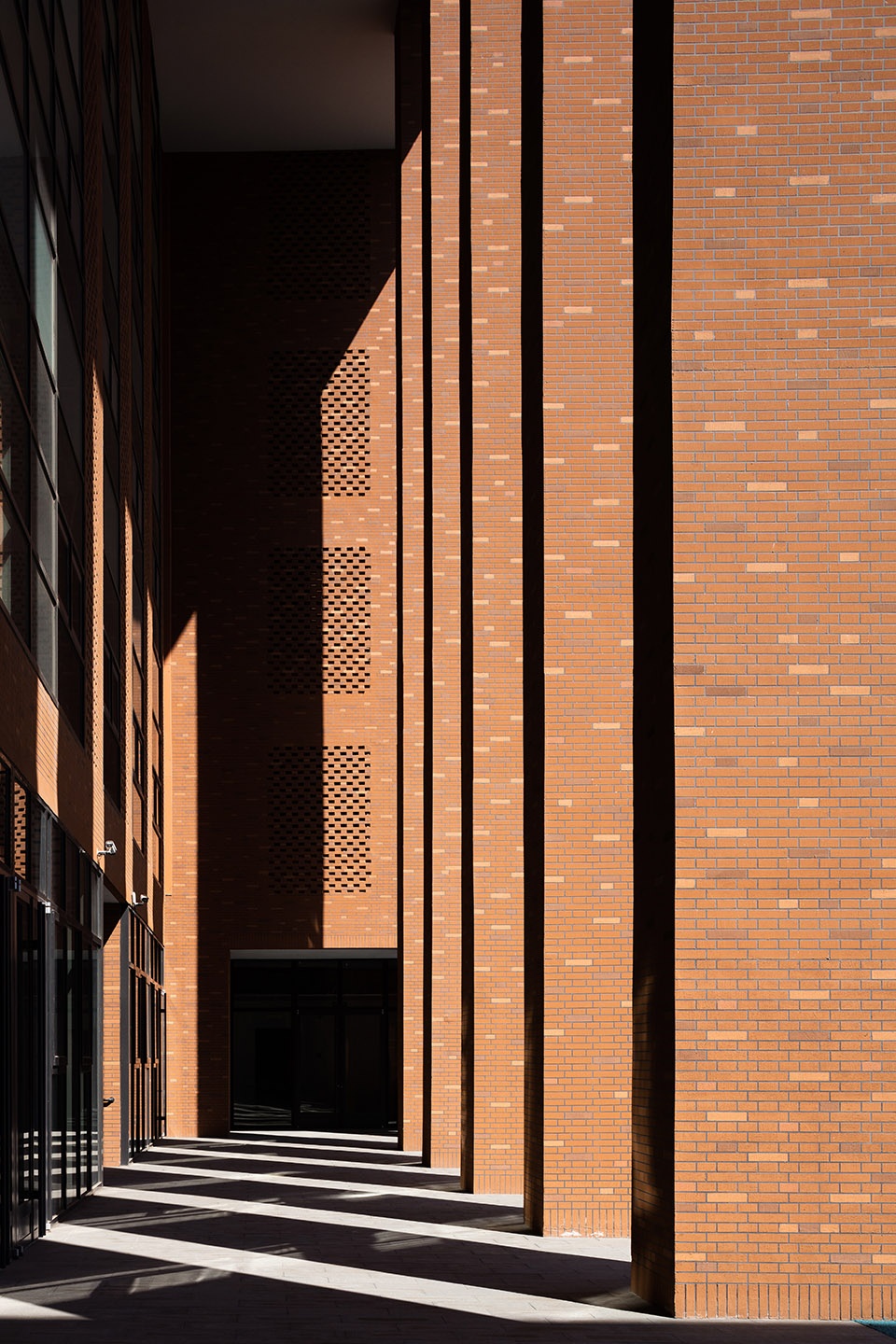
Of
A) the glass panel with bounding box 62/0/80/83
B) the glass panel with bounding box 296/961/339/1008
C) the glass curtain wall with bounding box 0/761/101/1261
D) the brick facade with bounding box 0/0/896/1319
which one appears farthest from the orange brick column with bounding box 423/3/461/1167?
the glass panel with bounding box 296/961/339/1008

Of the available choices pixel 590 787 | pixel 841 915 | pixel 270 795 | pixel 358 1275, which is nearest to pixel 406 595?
pixel 270 795

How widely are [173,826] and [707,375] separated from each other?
2372 cm

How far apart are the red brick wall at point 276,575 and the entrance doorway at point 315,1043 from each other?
0.67 metres

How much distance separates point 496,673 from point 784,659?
344 inches

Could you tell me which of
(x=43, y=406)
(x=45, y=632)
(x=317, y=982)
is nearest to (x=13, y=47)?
(x=43, y=406)

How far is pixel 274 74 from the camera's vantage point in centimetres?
3173

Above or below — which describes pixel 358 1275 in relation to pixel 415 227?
below

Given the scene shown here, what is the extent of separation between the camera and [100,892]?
69.1 ft

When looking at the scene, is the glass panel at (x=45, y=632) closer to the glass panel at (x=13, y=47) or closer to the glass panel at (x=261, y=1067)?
the glass panel at (x=13, y=47)

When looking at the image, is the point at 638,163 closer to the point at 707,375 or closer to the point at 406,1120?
the point at 707,375

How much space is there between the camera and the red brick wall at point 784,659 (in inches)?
388

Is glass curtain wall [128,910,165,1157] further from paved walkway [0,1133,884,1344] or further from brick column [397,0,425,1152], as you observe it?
paved walkway [0,1133,884,1344]

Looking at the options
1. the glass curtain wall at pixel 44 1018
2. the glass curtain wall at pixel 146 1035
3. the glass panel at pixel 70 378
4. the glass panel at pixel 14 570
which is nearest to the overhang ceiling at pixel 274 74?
the glass panel at pixel 70 378

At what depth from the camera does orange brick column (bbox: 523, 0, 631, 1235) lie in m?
14.5
